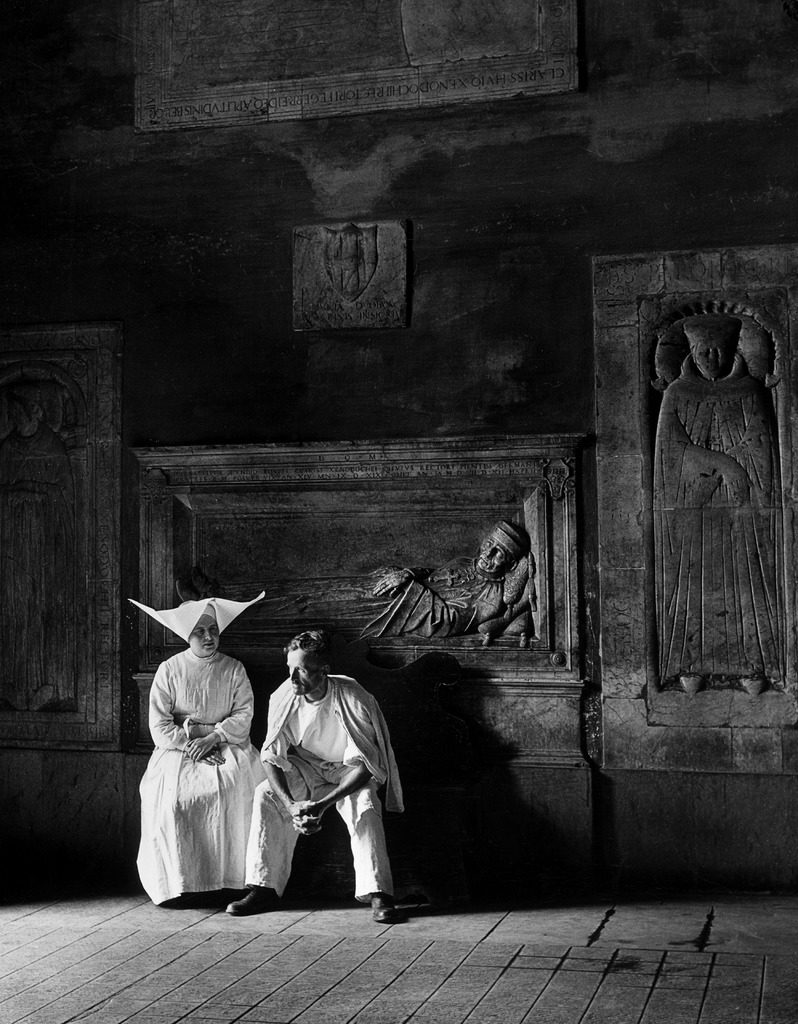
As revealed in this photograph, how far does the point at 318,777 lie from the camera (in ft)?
21.9

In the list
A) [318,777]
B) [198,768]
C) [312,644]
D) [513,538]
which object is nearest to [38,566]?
[198,768]

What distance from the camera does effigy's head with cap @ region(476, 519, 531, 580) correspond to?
23.8 ft

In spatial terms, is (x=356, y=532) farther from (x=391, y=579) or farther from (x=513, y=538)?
(x=513, y=538)

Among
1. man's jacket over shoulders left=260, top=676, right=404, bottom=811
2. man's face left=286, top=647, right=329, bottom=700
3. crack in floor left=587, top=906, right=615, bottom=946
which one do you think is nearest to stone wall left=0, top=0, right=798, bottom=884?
crack in floor left=587, top=906, right=615, bottom=946

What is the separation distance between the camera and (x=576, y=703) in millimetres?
7160

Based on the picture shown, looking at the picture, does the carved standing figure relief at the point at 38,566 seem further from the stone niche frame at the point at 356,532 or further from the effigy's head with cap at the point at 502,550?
the effigy's head with cap at the point at 502,550

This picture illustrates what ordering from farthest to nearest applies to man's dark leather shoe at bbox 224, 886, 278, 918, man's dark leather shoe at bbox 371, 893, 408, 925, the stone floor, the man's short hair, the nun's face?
1. the nun's face
2. the man's short hair
3. man's dark leather shoe at bbox 224, 886, 278, 918
4. man's dark leather shoe at bbox 371, 893, 408, 925
5. the stone floor

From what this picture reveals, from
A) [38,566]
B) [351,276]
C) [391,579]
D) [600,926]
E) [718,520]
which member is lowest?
[600,926]

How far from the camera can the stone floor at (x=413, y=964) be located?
16.0 feet

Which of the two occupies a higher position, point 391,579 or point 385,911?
point 391,579

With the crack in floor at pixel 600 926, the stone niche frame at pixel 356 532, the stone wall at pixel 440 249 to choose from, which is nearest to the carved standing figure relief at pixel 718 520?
the stone wall at pixel 440 249

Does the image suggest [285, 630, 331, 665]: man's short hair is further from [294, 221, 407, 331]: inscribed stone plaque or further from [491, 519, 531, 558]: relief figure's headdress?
[294, 221, 407, 331]: inscribed stone plaque

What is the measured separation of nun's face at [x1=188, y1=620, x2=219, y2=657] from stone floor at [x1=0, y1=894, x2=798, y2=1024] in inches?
52.2

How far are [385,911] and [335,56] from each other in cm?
478
